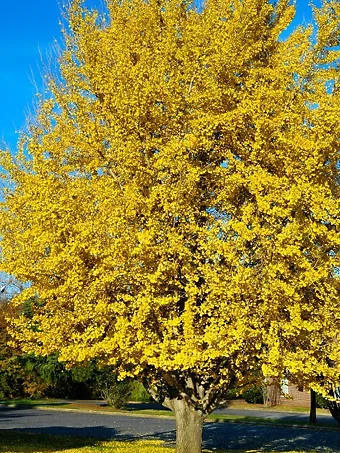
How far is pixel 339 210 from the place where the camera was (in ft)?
29.6

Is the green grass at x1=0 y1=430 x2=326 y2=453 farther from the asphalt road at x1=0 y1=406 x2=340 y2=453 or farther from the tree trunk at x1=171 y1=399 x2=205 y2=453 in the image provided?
the asphalt road at x1=0 y1=406 x2=340 y2=453

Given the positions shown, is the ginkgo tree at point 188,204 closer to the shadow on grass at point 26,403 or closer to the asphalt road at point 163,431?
the asphalt road at point 163,431

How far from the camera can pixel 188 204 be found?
10016mm

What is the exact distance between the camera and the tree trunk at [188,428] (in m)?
11.5

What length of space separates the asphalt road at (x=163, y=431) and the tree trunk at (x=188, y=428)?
18.5 feet

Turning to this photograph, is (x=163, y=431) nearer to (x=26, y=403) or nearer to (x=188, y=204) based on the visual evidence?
(x=188, y=204)

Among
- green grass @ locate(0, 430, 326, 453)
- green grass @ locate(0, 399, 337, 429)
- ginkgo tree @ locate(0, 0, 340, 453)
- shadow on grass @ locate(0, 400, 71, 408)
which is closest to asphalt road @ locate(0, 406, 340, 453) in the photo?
green grass @ locate(0, 399, 337, 429)

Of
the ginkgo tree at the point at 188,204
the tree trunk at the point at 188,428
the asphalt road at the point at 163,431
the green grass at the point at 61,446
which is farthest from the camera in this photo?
the asphalt road at the point at 163,431

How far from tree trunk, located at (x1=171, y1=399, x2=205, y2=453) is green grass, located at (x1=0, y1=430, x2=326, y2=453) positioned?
5.04 feet

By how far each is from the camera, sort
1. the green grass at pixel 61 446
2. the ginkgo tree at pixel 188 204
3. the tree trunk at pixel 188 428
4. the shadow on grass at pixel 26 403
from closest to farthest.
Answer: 1. the ginkgo tree at pixel 188 204
2. the tree trunk at pixel 188 428
3. the green grass at pixel 61 446
4. the shadow on grass at pixel 26 403

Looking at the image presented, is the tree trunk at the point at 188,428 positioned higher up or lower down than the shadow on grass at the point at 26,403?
lower down

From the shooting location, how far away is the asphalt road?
18.7 metres

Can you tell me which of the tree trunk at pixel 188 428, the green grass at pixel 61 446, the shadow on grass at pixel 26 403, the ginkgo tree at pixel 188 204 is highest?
the ginkgo tree at pixel 188 204

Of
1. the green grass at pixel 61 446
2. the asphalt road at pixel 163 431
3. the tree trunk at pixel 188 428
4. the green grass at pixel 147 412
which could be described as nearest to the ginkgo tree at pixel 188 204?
the tree trunk at pixel 188 428
